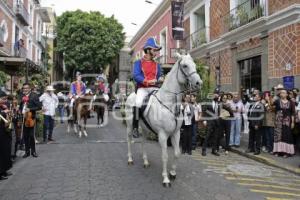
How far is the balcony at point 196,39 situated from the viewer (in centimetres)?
2106

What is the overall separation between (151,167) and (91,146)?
362 cm

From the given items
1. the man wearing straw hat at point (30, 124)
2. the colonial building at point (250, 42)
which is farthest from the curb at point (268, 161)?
the man wearing straw hat at point (30, 124)

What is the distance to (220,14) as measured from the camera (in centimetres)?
1891

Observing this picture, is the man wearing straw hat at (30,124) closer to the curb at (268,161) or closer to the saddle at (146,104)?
the saddle at (146,104)

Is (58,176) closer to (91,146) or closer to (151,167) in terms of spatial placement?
(151,167)

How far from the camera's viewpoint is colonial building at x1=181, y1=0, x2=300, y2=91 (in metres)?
13.0

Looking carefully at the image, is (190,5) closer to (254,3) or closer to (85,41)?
(254,3)

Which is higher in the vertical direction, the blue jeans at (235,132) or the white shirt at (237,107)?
the white shirt at (237,107)

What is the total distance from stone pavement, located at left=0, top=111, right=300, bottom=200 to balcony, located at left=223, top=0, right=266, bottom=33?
7.43 metres

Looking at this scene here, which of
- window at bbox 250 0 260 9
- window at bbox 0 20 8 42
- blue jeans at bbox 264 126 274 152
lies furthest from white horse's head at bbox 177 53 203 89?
window at bbox 0 20 8 42

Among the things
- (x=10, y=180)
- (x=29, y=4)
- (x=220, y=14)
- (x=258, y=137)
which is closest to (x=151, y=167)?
(x=10, y=180)

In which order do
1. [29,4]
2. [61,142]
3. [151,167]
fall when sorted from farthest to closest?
[29,4] → [61,142] → [151,167]

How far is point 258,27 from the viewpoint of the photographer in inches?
591

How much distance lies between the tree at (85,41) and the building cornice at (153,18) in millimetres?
3516
